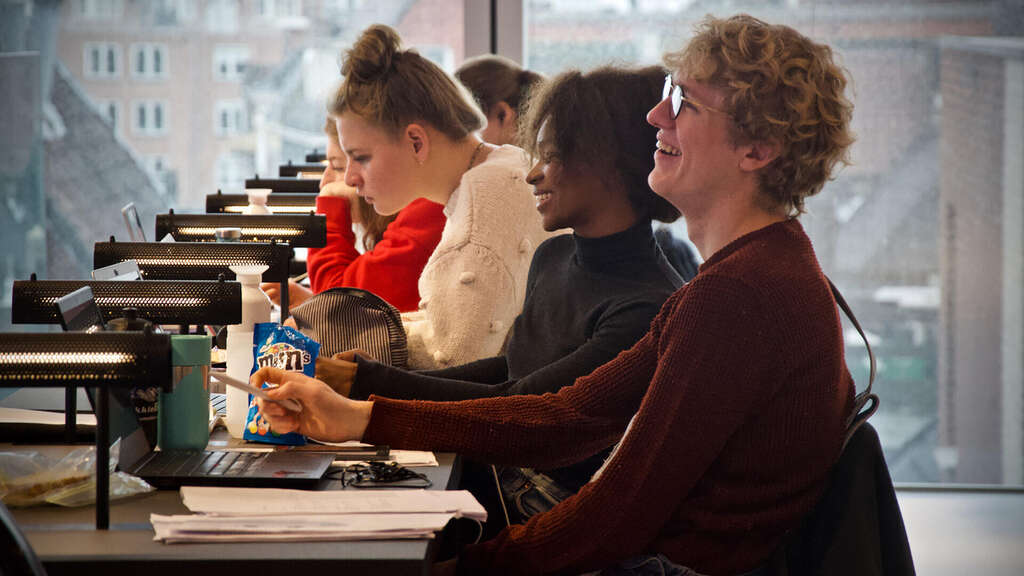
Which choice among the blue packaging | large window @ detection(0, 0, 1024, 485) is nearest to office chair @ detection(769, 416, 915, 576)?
the blue packaging

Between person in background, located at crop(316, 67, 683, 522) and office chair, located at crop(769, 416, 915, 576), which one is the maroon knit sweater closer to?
office chair, located at crop(769, 416, 915, 576)

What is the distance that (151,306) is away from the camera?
56.9 inches

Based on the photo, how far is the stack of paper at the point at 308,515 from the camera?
3.54 ft

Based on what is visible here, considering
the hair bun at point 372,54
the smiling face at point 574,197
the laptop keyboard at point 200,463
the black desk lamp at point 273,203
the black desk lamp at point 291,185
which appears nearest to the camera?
the laptop keyboard at point 200,463

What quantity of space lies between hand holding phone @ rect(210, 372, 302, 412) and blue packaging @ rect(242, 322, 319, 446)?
43 mm

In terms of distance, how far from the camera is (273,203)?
2.67m

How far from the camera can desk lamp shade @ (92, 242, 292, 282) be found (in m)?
1.76

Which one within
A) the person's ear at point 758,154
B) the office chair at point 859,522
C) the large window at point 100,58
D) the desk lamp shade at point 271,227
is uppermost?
the large window at point 100,58

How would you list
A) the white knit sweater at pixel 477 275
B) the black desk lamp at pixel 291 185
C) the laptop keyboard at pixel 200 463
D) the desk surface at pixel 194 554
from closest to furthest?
1. the desk surface at pixel 194 554
2. the laptop keyboard at pixel 200 463
3. the white knit sweater at pixel 477 275
4. the black desk lamp at pixel 291 185

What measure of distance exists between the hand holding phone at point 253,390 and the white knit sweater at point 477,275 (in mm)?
673

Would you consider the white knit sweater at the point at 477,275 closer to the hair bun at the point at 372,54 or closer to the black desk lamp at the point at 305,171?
the hair bun at the point at 372,54

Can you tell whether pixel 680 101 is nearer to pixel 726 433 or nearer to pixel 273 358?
pixel 726 433

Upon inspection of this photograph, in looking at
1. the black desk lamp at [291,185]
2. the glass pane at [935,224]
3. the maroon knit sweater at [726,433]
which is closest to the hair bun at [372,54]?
the black desk lamp at [291,185]

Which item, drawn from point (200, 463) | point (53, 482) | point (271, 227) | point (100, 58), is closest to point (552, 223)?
point (271, 227)
